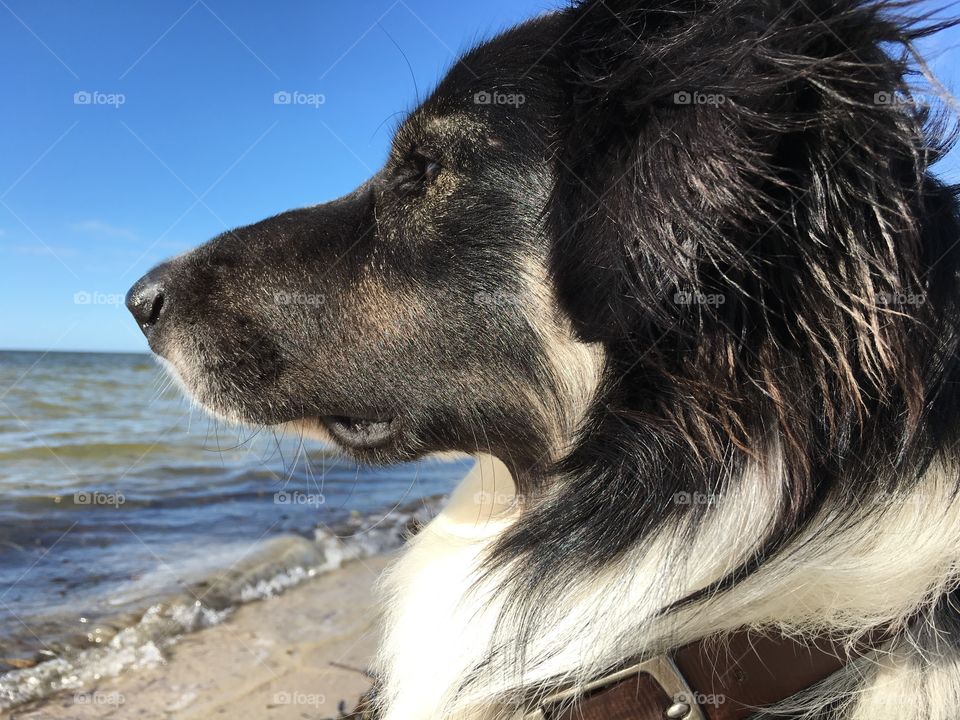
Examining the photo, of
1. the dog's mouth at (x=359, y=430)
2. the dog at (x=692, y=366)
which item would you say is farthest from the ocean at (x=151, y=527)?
the dog at (x=692, y=366)

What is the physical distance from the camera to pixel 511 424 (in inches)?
92.3

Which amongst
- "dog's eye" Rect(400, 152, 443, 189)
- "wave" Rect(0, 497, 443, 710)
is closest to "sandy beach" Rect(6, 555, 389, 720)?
"wave" Rect(0, 497, 443, 710)

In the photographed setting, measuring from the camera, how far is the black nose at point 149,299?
2.59 metres

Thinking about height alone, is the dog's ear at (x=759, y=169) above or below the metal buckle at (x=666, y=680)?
above

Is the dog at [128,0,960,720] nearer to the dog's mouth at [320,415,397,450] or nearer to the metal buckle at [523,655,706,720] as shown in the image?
the metal buckle at [523,655,706,720]

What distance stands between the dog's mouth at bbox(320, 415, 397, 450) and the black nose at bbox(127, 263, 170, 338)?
0.72 metres

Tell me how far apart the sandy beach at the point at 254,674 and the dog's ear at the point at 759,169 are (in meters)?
1.95

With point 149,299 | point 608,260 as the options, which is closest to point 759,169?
point 608,260

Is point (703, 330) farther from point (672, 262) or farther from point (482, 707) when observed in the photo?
point (482, 707)

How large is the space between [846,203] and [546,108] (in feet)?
3.46

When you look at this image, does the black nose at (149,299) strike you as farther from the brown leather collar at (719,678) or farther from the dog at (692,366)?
the brown leather collar at (719,678)

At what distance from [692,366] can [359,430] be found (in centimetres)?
120

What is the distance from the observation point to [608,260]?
1867 mm

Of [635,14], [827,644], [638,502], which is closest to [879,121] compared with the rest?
[635,14]
